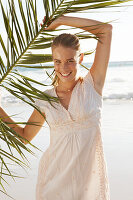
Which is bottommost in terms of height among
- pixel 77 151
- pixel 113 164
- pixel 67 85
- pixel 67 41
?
pixel 113 164

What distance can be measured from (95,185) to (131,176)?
2147 millimetres

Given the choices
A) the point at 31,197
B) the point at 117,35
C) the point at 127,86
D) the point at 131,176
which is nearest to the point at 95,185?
the point at 31,197

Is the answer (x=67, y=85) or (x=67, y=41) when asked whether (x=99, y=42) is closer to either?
(x=67, y=41)

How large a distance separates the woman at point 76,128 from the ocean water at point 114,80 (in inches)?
357

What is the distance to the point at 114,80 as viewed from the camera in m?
14.8

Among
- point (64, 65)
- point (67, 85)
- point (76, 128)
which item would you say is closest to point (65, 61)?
point (64, 65)

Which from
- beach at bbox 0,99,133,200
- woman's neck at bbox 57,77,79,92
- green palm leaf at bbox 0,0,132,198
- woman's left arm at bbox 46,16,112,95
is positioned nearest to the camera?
green palm leaf at bbox 0,0,132,198

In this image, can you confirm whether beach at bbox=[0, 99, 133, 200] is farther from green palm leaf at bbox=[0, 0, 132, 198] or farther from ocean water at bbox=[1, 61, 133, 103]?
ocean water at bbox=[1, 61, 133, 103]

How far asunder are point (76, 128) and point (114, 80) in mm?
13357

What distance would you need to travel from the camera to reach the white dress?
158cm

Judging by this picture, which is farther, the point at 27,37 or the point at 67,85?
the point at 67,85

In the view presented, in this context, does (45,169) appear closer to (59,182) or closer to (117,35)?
(59,182)

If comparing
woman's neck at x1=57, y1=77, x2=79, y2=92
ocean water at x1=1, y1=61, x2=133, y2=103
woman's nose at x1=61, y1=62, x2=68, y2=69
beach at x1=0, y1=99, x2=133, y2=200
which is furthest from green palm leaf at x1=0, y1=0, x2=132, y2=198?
ocean water at x1=1, y1=61, x2=133, y2=103

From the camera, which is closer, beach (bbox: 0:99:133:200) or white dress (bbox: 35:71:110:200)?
white dress (bbox: 35:71:110:200)
